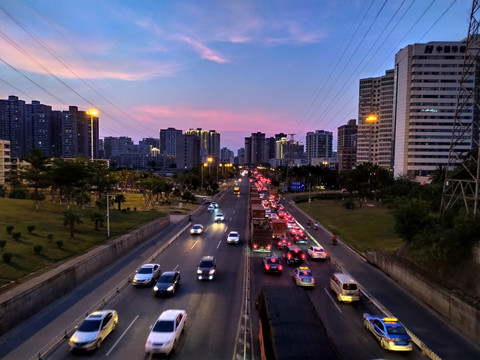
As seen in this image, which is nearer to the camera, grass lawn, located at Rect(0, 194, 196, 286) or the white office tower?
grass lawn, located at Rect(0, 194, 196, 286)

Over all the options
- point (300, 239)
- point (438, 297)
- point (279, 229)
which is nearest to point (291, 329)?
point (438, 297)

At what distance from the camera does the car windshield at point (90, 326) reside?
16.1m

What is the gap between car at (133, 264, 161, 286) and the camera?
2473 cm

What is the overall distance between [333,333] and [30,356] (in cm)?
1471

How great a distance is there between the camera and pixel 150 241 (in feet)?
140

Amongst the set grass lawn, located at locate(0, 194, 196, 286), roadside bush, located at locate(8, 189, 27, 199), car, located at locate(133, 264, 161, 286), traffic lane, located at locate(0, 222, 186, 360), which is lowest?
traffic lane, located at locate(0, 222, 186, 360)

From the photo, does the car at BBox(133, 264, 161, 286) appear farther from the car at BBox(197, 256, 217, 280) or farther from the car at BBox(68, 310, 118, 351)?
the car at BBox(68, 310, 118, 351)

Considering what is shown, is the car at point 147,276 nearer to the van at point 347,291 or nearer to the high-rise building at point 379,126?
the van at point 347,291

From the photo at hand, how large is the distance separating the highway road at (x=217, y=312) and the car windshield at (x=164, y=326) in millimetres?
1025

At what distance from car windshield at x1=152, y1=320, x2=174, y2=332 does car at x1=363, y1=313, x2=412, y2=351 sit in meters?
10.1

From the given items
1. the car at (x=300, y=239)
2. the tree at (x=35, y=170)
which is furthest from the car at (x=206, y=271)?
the tree at (x=35, y=170)

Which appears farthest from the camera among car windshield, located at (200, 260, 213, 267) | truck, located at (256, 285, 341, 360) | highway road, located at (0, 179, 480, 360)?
car windshield, located at (200, 260, 213, 267)

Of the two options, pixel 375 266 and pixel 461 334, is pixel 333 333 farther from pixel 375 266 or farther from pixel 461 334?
pixel 375 266

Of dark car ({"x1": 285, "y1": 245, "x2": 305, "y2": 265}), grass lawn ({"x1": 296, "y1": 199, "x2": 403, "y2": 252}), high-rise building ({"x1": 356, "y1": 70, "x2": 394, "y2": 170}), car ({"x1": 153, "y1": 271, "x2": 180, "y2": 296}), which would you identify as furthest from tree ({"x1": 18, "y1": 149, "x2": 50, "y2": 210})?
high-rise building ({"x1": 356, "y1": 70, "x2": 394, "y2": 170})
